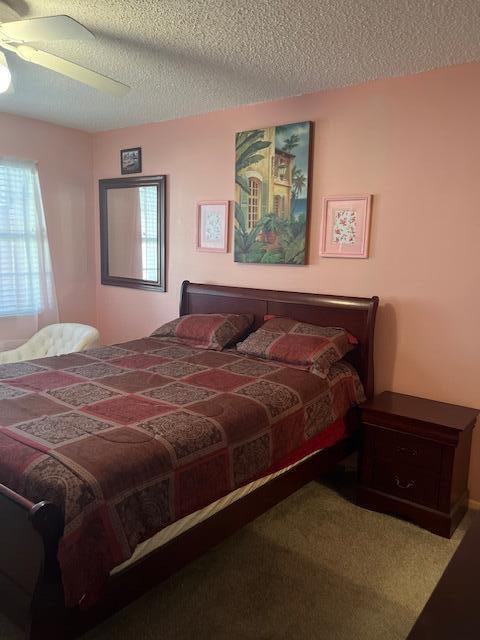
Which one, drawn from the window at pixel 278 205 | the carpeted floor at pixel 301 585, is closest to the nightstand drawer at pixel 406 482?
the carpeted floor at pixel 301 585

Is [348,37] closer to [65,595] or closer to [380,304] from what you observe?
[380,304]

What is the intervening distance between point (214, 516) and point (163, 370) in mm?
986

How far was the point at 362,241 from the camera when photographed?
2.90m

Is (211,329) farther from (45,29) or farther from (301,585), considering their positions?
(45,29)

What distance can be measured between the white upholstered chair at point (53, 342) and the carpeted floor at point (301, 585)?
73.3 inches

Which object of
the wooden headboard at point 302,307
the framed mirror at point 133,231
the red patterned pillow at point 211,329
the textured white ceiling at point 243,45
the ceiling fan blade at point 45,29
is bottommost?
the red patterned pillow at point 211,329

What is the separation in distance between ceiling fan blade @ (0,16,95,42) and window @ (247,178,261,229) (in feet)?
A: 5.37

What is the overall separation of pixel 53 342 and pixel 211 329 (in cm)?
136

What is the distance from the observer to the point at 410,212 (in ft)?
8.95

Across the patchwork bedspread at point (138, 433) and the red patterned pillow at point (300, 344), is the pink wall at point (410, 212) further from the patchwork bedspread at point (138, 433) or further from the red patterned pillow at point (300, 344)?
the patchwork bedspread at point (138, 433)

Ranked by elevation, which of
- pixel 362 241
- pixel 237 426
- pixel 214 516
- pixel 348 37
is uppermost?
pixel 348 37

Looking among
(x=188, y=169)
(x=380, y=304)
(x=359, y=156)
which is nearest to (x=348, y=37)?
(x=359, y=156)

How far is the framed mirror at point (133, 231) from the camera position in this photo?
3.96m

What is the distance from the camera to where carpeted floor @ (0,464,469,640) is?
1.80 meters
